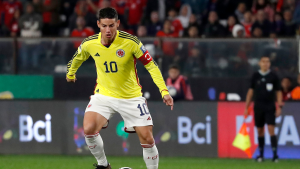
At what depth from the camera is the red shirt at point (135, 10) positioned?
47.9 feet

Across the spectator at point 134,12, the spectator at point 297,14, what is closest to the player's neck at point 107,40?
the spectator at point 134,12

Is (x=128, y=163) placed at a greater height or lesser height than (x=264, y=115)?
lesser

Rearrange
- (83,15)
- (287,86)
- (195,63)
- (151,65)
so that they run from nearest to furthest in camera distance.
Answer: (151,65), (287,86), (195,63), (83,15)

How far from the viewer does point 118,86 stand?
6.95 metres

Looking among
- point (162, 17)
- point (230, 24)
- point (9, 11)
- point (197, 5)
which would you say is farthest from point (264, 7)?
point (9, 11)

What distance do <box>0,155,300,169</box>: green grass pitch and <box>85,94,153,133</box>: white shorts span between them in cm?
238

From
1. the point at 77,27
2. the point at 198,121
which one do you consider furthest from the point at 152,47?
the point at 77,27

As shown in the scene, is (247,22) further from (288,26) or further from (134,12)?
(134,12)

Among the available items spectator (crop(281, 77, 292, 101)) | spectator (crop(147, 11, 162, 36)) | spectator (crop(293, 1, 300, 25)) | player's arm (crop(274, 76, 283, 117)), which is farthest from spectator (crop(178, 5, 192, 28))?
player's arm (crop(274, 76, 283, 117))

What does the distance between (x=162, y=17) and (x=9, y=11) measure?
4.08 meters

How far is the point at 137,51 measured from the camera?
6.75 metres

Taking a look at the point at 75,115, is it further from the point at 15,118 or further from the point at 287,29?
the point at 287,29

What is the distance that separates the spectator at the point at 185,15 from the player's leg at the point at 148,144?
7.73 metres

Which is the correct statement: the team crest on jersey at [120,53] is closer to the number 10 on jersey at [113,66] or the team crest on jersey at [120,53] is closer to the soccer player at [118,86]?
the soccer player at [118,86]
